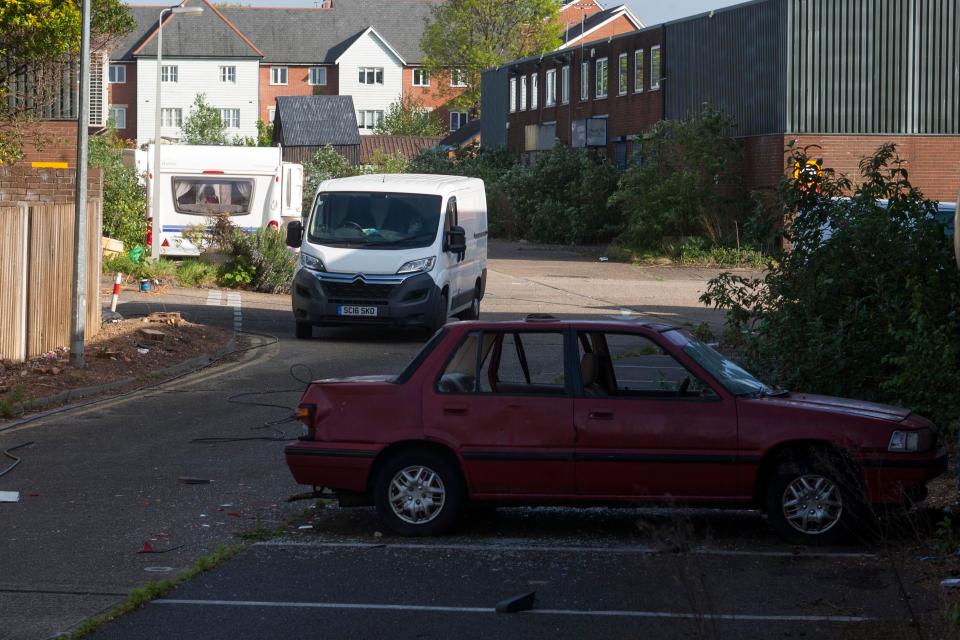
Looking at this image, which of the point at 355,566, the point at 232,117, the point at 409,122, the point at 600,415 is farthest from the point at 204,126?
the point at 355,566

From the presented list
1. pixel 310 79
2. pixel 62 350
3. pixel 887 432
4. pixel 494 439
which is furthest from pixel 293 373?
pixel 310 79

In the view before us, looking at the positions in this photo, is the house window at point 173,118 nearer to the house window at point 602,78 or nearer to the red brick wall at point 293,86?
the red brick wall at point 293,86

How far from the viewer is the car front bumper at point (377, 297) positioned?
19594 millimetres

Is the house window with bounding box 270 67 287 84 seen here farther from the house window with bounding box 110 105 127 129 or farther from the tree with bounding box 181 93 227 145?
the tree with bounding box 181 93 227 145

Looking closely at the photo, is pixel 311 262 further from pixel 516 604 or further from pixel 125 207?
pixel 125 207

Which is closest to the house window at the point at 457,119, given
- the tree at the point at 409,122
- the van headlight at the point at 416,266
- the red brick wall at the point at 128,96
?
the tree at the point at 409,122

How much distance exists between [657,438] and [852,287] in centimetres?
437

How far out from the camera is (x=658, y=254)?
1554 inches

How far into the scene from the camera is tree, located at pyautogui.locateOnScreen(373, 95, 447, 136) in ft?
324

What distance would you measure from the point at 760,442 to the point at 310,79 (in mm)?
101236

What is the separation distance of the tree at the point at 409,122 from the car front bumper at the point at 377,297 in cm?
7840

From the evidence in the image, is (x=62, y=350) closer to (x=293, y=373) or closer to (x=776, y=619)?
(x=293, y=373)

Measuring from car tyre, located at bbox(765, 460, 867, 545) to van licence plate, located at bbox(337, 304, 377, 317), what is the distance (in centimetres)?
1209

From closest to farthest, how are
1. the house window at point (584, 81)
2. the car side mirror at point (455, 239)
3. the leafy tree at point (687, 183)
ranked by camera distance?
the car side mirror at point (455, 239) → the leafy tree at point (687, 183) → the house window at point (584, 81)
